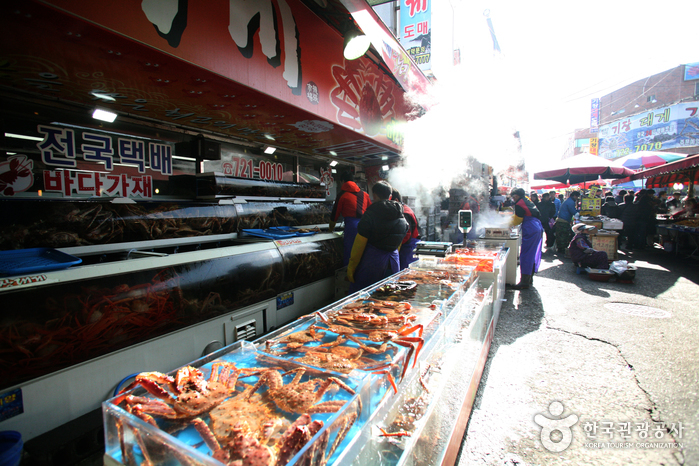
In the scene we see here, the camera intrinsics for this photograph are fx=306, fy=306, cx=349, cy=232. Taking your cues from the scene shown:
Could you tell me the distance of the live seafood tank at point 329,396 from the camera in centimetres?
97

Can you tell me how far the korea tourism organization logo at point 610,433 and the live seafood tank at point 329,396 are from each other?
76 cm

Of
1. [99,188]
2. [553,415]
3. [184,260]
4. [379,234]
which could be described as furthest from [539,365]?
[99,188]

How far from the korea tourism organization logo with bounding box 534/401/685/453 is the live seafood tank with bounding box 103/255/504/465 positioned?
762mm

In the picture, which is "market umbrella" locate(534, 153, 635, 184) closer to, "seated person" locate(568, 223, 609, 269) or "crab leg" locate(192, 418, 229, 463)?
"seated person" locate(568, 223, 609, 269)

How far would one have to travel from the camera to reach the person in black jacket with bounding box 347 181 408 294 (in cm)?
356

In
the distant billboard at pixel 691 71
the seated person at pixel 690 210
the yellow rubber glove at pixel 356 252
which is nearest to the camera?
the yellow rubber glove at pixel 356 252

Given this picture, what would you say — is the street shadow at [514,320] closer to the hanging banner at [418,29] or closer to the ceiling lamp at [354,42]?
the ceiling lamp at [354,42]

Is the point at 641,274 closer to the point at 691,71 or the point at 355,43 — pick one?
the point at 355,43

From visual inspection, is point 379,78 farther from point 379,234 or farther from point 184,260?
point 184,260

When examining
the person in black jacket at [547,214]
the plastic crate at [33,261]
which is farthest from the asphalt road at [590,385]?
the person in black jacket at [547,214]

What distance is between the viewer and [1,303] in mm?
1588

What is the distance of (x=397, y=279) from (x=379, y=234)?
62cm

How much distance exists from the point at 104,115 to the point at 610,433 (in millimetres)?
5347

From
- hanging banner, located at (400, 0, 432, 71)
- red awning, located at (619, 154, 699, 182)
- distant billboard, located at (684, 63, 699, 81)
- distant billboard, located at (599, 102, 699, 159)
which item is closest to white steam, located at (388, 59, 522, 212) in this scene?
hanging banner, located at (400, 0, 432, 71)
